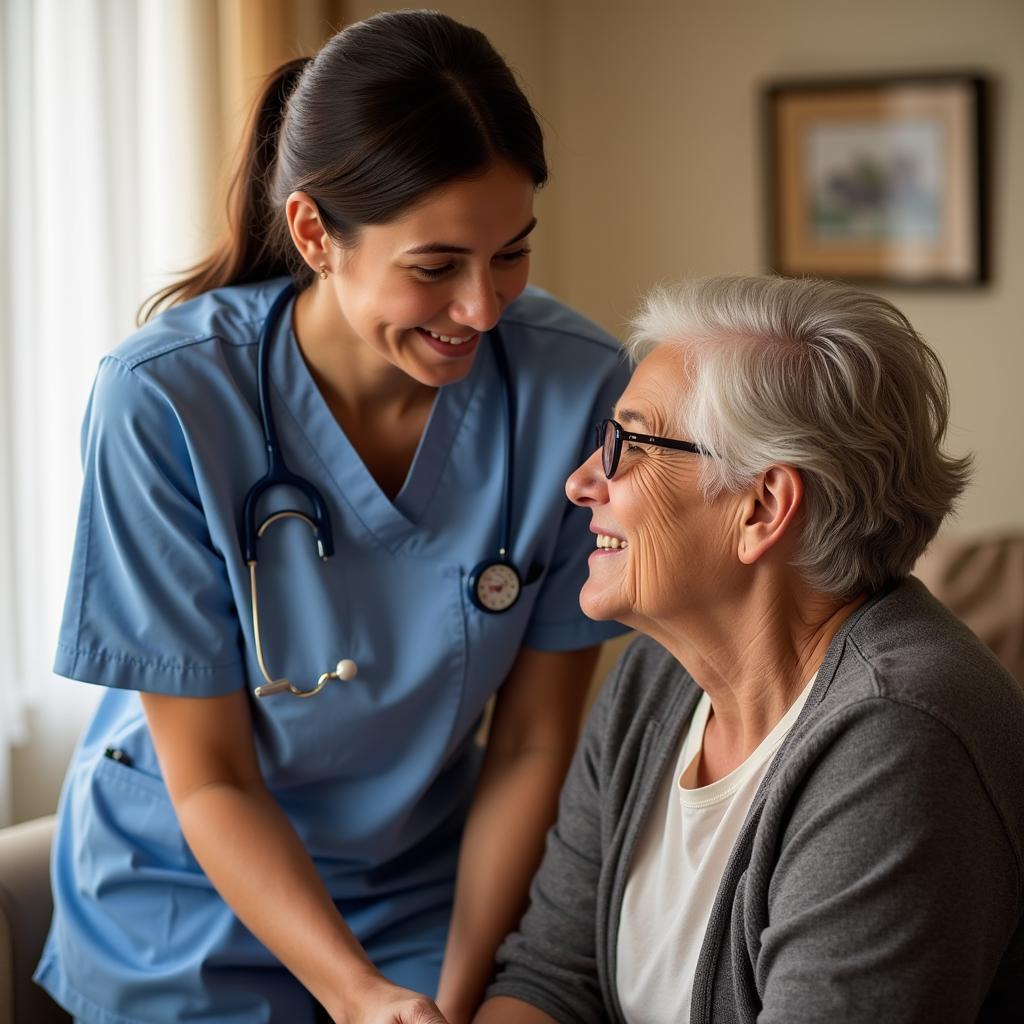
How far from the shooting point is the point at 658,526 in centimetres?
139

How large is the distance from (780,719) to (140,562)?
0.77 meters

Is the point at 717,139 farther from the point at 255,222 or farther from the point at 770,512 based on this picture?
the point at 770,512

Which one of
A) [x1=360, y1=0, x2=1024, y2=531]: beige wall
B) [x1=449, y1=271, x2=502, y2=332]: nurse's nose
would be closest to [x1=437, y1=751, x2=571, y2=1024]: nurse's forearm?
[x1=449, y1=271, x2=502, y2=332]: nurse's nose

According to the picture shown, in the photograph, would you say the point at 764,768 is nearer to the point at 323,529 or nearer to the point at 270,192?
the point at 323,529

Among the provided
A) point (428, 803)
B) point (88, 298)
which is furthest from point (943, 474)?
point (88, 298)

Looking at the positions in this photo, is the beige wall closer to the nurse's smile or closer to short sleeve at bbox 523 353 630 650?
short sleeve at bbox 523 353 630 650

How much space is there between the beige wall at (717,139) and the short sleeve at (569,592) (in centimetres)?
224

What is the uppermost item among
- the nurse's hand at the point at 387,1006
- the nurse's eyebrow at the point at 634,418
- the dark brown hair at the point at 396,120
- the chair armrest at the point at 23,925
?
the dark brown hair at the point at 396,120

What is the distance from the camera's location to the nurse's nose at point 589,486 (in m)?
1.48

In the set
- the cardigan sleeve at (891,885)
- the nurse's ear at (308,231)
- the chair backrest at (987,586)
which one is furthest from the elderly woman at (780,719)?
the chair backrest at (987,586)

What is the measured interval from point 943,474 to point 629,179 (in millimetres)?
2963

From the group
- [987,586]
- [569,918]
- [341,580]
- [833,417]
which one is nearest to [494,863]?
[569,918]

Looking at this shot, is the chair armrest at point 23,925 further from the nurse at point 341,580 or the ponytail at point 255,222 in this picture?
the ponytail at point 255,222

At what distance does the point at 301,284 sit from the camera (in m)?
1.69
